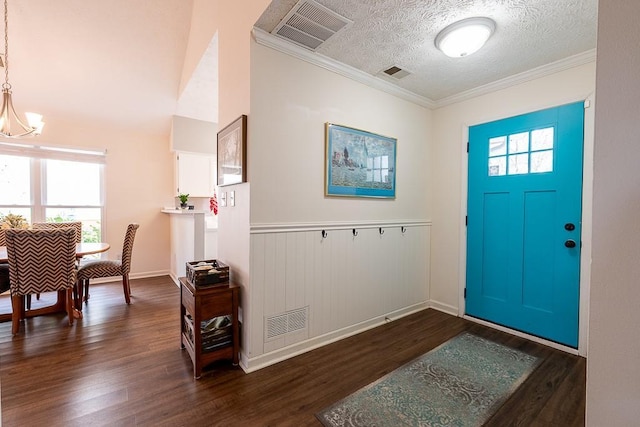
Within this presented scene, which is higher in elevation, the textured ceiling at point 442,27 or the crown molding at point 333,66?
the textured ceiling at point 442,27

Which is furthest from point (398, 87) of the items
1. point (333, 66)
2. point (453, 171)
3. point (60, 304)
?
point (60, 304)

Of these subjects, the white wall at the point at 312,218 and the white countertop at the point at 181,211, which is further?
the white countertop at the point at 181,211

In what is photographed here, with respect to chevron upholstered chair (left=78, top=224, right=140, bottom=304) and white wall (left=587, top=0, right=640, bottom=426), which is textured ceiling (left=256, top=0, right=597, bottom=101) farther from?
chevron upholstered chair (left=78, top=224, right=140, bottom=304)

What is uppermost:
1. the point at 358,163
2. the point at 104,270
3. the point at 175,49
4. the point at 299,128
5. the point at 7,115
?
the point at 175,49

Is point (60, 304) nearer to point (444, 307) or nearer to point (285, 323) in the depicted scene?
point (285, 323)

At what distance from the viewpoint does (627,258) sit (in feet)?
2.02

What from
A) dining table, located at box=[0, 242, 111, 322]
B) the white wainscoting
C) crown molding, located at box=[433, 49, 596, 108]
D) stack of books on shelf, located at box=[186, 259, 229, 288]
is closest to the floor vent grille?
the white wainscoting

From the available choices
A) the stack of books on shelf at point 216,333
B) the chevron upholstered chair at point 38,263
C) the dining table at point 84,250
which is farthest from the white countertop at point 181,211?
the stack of books on shelf at point 216,333

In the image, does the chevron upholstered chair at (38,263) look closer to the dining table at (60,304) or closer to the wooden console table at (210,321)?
the dining table at (60,304)

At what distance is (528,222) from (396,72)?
193 centimetres

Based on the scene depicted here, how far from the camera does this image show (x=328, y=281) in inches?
98.4

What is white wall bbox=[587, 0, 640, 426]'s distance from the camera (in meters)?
0.61

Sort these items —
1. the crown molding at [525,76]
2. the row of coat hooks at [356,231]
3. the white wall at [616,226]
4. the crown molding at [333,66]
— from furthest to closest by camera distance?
the row of coat hooks at [356,231], the crown molding at [525,76], the crown molding at [333,66], the white wall at [616,226]

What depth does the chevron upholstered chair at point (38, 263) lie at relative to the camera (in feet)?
8.26
